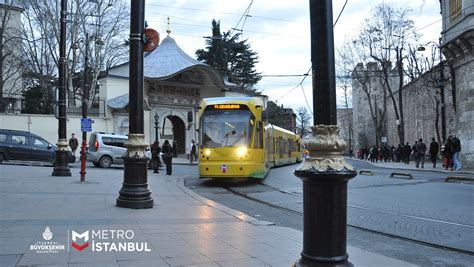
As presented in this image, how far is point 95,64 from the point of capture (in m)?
43.7

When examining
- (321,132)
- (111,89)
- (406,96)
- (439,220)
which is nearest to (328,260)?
(321,132)

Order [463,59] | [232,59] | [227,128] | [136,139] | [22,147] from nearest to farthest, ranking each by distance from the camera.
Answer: [136,139] < [227,128] < [22,147] < [463,59] < [232,59]

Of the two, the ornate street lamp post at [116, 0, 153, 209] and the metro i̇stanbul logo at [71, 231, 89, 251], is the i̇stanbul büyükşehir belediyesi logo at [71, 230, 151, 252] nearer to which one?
the metro i̇stanbul logo at [71, 231, 89, 251]

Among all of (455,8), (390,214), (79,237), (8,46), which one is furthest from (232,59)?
(79,237)

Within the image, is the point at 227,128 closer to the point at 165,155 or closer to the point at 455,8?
the point at 165,155

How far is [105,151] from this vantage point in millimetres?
25547

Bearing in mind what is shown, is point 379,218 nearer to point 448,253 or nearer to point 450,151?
point 448,253

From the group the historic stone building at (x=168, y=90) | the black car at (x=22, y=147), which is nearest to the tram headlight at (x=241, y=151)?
the black car at (x=22, y=147)

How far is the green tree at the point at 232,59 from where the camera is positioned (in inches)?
2408

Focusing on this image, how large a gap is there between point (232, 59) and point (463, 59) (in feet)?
132

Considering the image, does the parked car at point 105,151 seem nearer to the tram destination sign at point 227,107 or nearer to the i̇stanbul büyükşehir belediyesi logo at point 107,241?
the tram destination sign at point 227,107

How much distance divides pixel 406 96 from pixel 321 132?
55304 mm

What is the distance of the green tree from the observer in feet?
201

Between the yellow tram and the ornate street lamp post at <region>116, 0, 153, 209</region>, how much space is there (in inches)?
258
